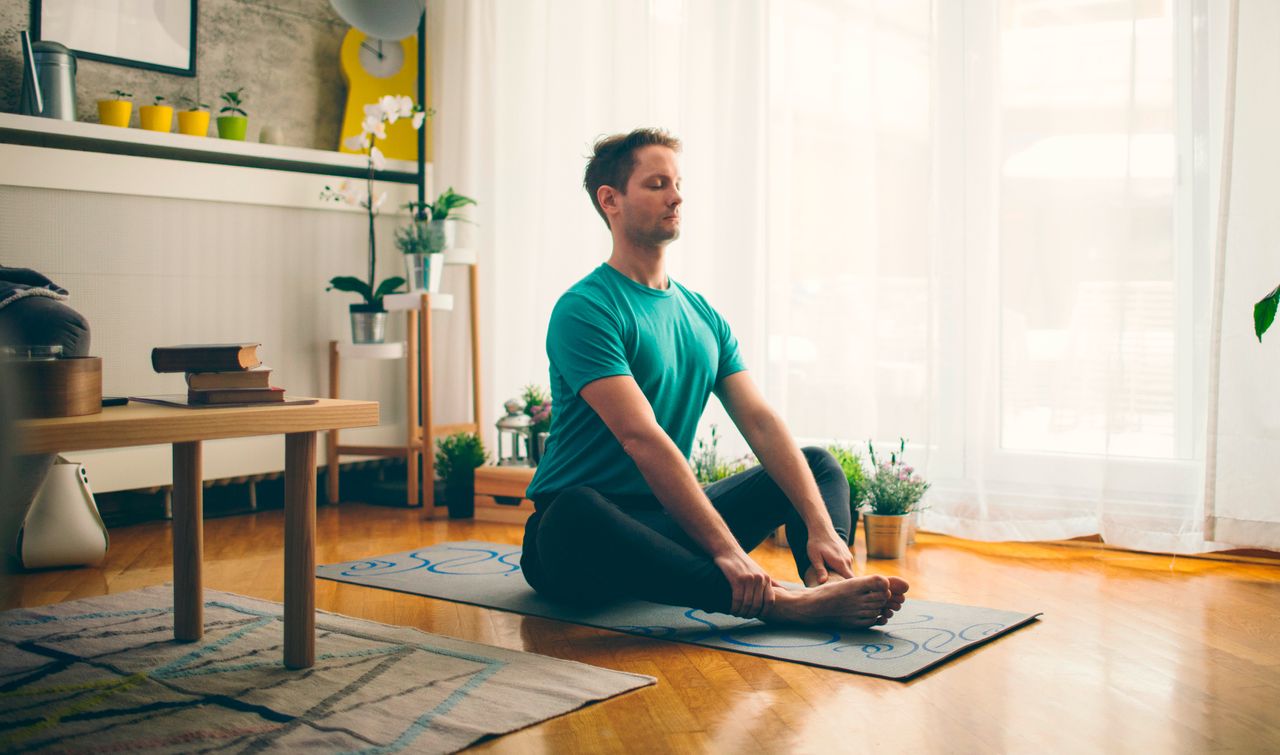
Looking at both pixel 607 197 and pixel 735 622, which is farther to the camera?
pixel 607 197

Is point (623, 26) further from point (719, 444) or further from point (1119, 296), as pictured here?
point (1119, 296)

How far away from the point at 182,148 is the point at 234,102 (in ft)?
1.09

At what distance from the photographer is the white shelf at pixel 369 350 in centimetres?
398

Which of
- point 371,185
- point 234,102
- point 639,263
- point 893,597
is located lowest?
point 893,597

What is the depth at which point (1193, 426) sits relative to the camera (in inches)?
119

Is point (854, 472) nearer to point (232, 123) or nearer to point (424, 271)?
point (424, 271)

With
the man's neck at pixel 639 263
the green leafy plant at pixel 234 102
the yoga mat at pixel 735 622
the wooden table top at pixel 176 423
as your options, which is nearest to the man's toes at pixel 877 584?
the yoga mat at pixel 735 622

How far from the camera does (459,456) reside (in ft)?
12.8

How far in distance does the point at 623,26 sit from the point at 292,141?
134 cm

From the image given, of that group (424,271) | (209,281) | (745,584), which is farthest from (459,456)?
(745,584)

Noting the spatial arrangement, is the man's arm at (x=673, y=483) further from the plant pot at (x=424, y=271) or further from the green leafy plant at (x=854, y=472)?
the plant pot at (x=424, y=271)

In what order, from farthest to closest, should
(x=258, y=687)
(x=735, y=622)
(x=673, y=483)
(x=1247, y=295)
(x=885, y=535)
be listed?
(x=885, y=535), (x=1247, y=295), (x=735, y=622), (x=673, y=483), (x=258, y=687)

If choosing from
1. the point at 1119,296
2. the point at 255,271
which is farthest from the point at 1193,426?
the point at 255,271

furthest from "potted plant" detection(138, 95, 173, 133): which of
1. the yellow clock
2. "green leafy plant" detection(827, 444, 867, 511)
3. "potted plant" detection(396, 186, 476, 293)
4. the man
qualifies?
"green leafy plant" detection(827, 444, 867, 511)
